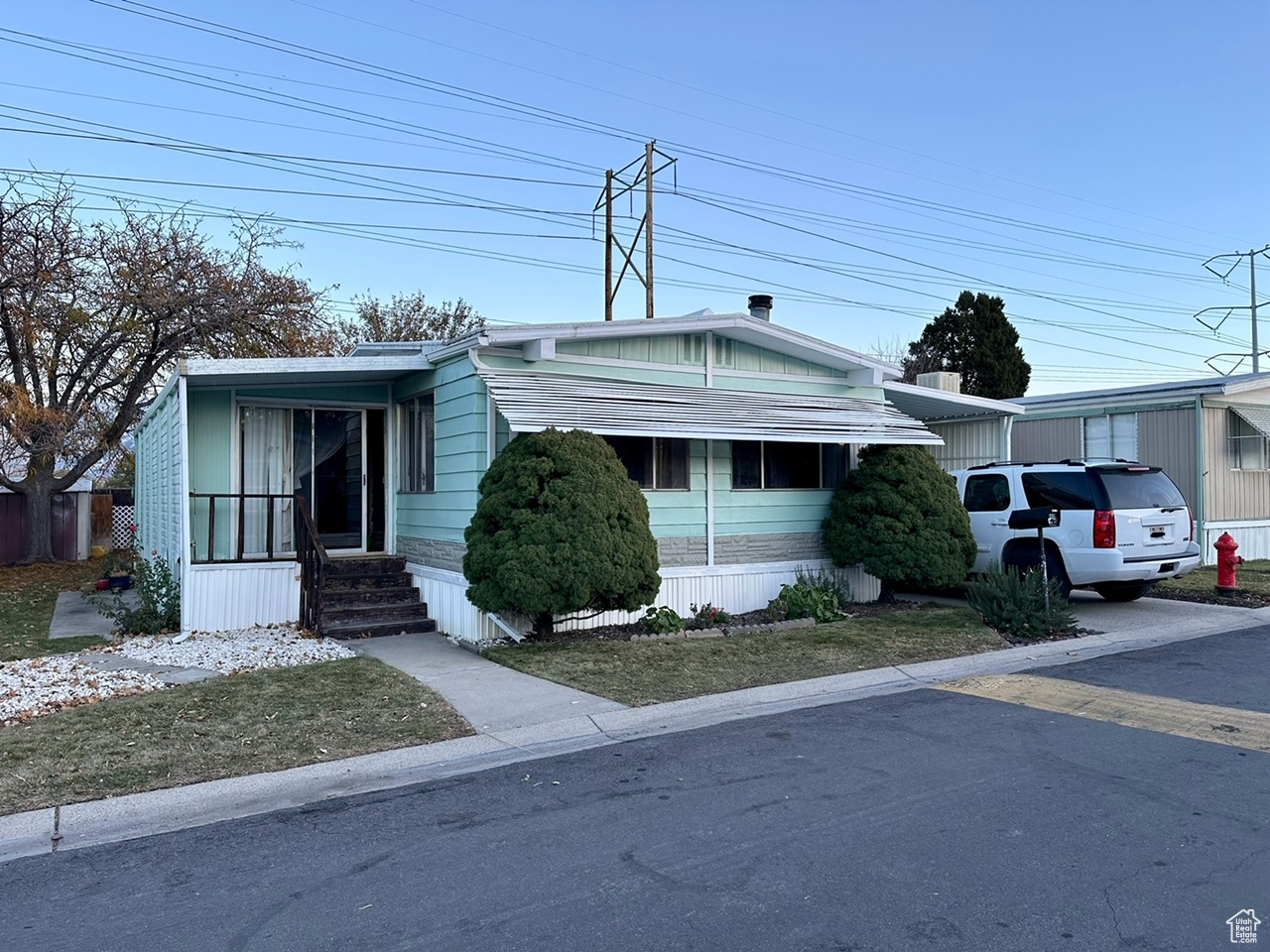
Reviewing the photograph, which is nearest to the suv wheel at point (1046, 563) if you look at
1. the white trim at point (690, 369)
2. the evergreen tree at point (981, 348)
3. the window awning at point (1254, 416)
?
the white trim at point (690, 369)

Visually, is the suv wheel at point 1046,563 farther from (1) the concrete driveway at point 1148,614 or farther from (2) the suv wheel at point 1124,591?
(2) the suv wheel at point 1124,591

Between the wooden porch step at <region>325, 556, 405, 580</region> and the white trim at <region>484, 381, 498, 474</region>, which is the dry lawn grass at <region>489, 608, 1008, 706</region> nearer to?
the white trim at <region>484, 381, 498, 474</region>

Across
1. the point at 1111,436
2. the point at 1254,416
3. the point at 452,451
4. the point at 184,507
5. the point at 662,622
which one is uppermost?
the point at 1254,416

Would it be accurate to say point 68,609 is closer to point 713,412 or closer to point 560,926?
point 713,412

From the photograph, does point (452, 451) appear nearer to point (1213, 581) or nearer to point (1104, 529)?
point (1104, 529)

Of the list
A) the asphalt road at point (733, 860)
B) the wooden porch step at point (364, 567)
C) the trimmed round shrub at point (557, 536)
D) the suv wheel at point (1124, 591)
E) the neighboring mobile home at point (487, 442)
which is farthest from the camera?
the suv wheel at point (1124, 591)

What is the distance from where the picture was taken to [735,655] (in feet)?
30.7

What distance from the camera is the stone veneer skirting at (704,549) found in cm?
1109

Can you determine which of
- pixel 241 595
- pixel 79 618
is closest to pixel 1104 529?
pixel 241 595

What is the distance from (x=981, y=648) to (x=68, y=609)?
43.1 ft

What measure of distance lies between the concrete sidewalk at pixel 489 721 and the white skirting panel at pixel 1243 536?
5.96 m

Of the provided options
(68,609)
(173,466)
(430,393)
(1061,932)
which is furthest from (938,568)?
(68,609)

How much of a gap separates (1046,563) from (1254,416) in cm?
810

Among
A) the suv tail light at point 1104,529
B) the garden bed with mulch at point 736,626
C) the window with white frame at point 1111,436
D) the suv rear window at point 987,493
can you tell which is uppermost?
the window with white frame at point 1111,436
